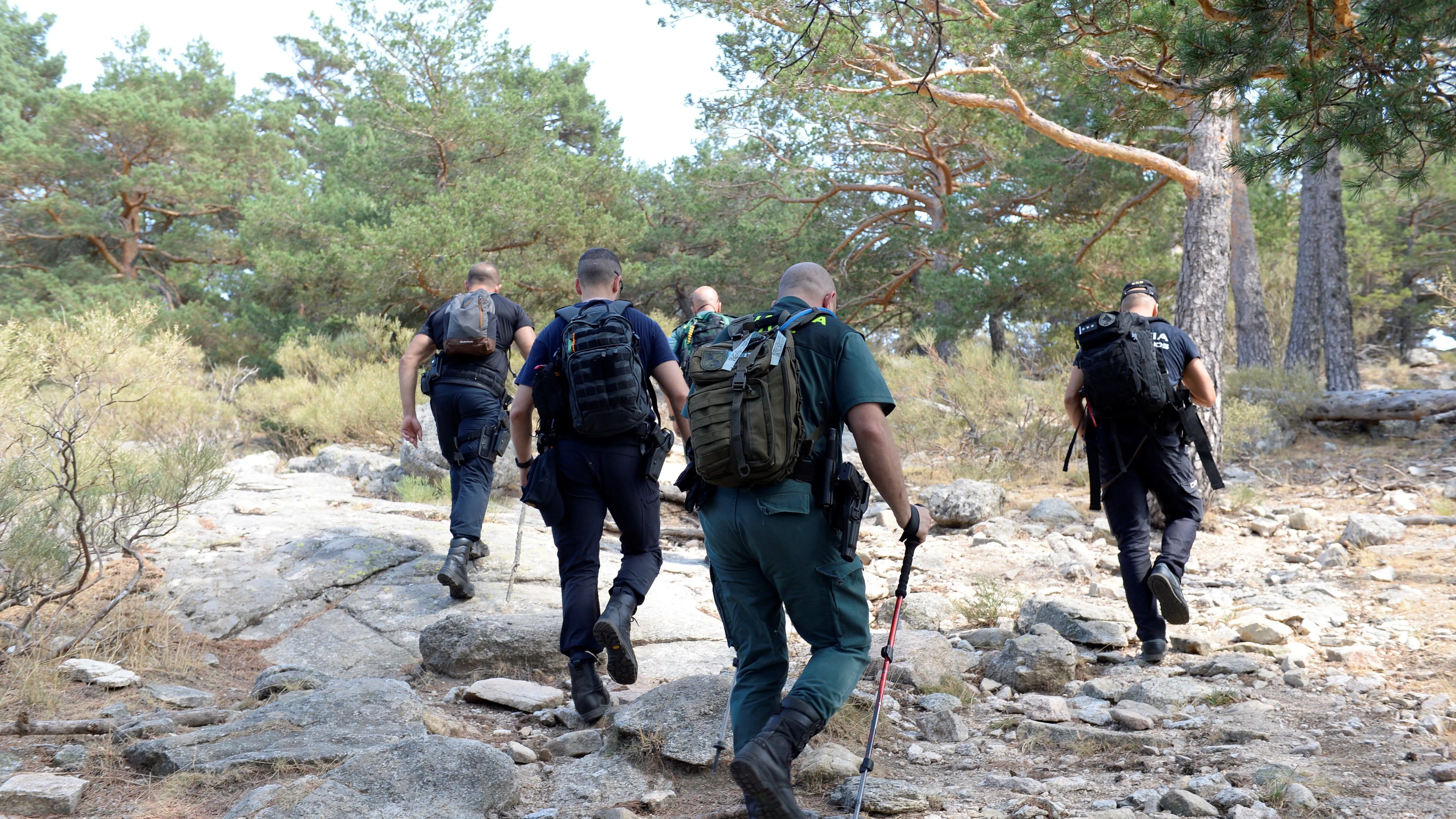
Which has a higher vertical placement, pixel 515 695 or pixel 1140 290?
pixel 1140 290

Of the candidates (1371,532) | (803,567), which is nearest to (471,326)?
(803,567)

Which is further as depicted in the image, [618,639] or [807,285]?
[618,639]

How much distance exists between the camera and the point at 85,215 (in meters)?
20.5

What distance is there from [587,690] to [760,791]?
149 centimetres

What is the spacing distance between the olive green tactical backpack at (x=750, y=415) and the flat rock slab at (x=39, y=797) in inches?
83.1

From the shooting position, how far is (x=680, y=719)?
359 centimetres

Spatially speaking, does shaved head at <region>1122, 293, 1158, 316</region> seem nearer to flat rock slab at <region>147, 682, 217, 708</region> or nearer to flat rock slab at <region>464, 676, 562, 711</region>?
flat rock slab at <region>464, 676, 562, 711</region>

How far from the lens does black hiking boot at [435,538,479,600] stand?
5273 mm

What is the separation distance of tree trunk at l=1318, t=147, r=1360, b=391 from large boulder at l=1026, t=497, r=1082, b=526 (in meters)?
6.86

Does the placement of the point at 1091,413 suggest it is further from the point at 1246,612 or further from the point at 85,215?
the point at 85,215

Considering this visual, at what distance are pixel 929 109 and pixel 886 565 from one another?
8.61 meters

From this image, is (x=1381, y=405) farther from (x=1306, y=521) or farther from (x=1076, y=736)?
(x=1076, y=736)

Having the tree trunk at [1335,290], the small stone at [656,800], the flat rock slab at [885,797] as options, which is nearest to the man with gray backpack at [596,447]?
the small stone at [656,800]

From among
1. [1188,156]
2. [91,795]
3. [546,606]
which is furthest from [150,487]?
[1188,156]
